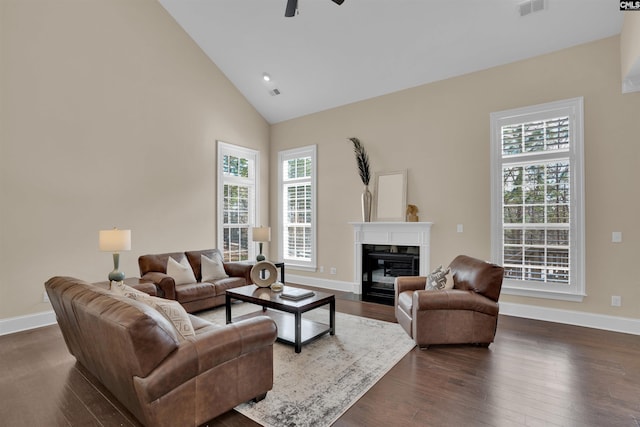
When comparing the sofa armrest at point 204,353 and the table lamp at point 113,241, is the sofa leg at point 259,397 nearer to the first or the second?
the sofa armrest at point 204,353

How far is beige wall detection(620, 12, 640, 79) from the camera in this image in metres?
3.30

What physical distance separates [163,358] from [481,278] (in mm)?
3128

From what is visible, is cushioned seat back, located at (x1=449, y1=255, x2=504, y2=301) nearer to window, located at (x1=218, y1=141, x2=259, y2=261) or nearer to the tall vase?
the tall vase

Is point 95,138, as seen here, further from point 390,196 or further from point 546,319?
point 546,319

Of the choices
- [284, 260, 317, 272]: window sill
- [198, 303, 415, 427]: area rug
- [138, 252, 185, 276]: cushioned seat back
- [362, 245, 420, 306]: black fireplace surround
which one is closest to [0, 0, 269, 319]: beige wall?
[138, 252, 185, 276]: cushioned seat back

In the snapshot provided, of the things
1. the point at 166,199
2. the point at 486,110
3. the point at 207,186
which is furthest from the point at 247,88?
the point at 486,110

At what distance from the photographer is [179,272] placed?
4695 millimetres

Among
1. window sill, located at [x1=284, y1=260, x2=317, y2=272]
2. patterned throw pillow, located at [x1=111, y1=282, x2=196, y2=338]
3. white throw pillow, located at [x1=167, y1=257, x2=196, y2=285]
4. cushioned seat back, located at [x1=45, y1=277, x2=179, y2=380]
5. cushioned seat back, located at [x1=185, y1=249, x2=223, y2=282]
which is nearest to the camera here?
cushioned seat back, located at [x1=45, y1=277, x2=179, y2=380]

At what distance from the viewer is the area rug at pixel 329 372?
2.28 metres

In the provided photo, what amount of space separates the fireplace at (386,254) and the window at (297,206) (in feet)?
3.82

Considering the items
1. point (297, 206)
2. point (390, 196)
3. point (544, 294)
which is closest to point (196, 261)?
point (297, 206)

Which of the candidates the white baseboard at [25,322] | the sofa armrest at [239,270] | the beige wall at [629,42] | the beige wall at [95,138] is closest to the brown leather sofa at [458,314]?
the beige wall at [629,42]

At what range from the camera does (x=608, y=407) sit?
2.36 metres

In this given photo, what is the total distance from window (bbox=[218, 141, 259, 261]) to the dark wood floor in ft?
10.6
